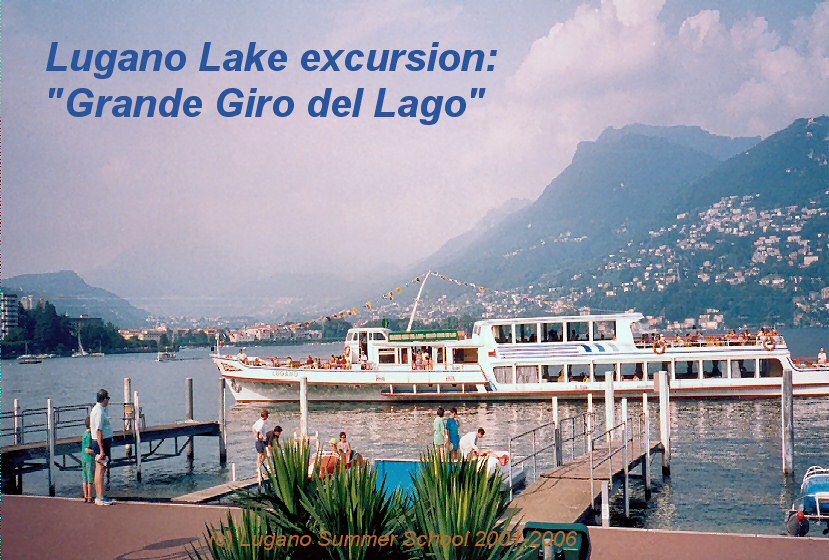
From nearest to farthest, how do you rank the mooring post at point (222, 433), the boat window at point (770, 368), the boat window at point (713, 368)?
the mooring post at point (222, 433) < the boat window at point (713, 368) < the boat window at point (770, 368)

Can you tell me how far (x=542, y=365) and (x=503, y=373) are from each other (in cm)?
212

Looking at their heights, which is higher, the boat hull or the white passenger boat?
the white passenger boat

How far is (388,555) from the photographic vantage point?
7.36 m

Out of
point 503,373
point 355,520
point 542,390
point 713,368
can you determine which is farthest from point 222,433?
point 713,368

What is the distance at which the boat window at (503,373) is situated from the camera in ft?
157

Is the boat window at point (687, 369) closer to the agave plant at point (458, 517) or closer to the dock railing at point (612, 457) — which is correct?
the dock railing at point (612, 457)

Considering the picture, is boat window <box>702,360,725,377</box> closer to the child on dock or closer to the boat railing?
the boat railing

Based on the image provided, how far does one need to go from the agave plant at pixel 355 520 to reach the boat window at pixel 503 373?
40624 mm

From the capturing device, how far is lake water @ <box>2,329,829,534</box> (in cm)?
2130

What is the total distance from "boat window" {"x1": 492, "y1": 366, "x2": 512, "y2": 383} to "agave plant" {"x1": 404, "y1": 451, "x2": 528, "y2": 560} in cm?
4055

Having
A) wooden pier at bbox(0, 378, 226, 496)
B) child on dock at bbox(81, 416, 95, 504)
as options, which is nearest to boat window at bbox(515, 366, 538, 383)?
wooden pier at bbox(0, 378, 226, 496)

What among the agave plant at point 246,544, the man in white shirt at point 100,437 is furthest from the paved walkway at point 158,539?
the agave plant at point 246,544

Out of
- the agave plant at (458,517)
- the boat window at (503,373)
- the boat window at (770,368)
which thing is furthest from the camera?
the boat window at (503,373)

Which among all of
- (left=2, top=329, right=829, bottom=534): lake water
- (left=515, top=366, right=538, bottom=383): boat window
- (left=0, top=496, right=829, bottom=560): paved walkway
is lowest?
(left=2, top=329, right=829, bottom=534): lake water
